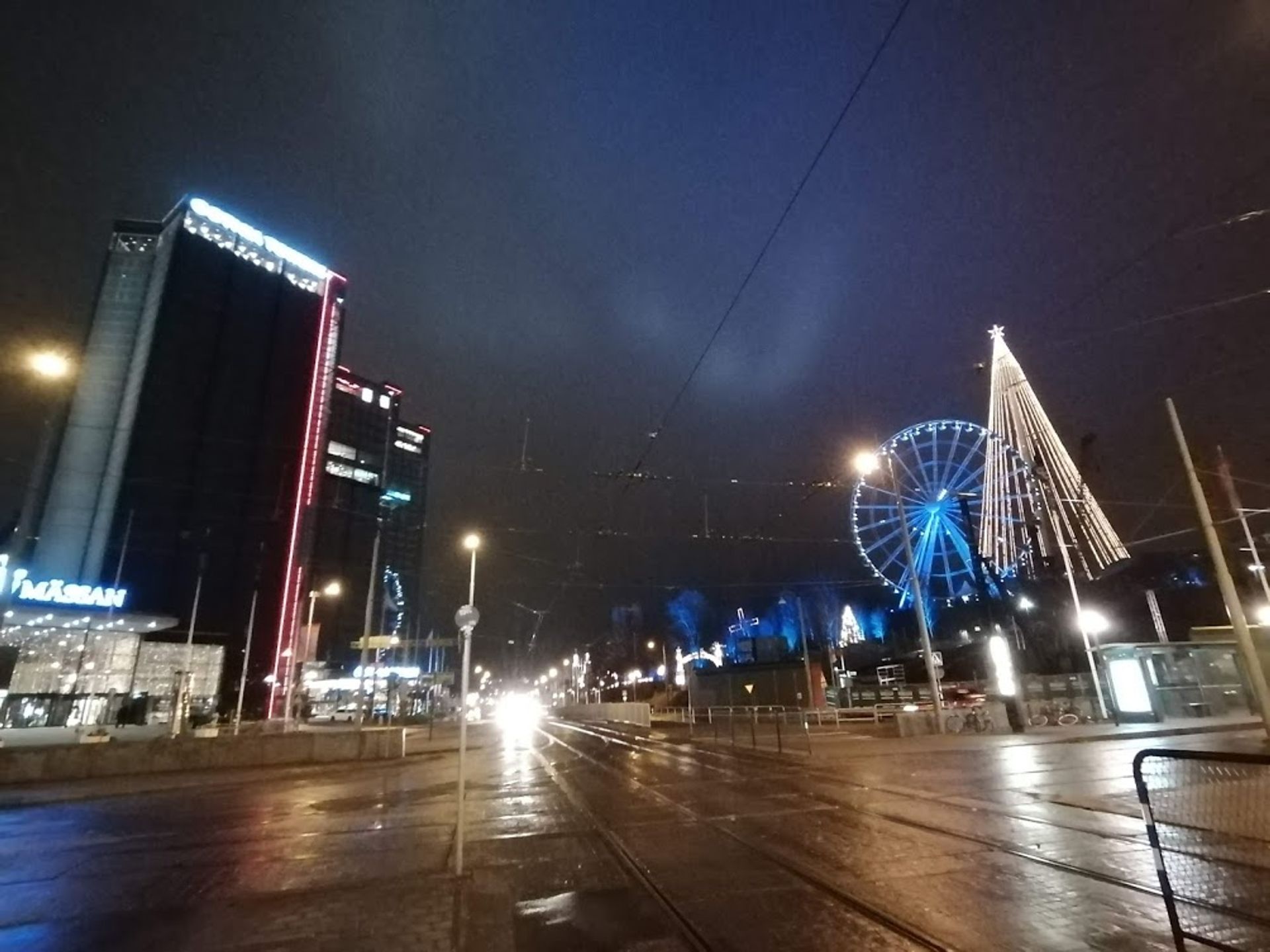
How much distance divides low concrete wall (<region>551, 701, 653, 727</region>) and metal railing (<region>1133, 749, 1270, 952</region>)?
40575 mm

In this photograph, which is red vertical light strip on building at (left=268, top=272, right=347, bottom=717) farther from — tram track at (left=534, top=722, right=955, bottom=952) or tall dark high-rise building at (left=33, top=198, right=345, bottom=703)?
tram track at (left=534, top=722, right=955, bottom=952)

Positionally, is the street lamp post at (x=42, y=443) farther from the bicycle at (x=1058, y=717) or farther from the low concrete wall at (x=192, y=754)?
the bicycle at (x=1058, y=717)

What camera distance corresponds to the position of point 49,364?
42.3ft

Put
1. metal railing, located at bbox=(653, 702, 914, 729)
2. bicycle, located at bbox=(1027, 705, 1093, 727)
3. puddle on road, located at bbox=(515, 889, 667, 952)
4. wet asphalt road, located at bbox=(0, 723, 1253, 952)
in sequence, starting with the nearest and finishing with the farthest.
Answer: puddle on road, located at bbox=(515, 889, 667, 952)
wet asphalt road, located at bbox=(0, 723, 1253, 952)
bicycle, located at bbox=(1027, 705, 1093, 727)
metal railing, located at bbox=(653, 702, 914, 729)

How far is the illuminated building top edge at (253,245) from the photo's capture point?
72.8 m

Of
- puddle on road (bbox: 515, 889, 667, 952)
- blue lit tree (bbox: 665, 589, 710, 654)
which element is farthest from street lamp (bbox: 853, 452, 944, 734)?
blue lit tree (bbox: 665, 589, 710, 654)

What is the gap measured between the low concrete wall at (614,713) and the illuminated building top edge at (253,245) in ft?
194

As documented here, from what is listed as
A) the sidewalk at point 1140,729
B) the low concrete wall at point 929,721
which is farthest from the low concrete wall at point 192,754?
the sidewalk at point 1140,729

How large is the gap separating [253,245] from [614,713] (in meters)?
65.2

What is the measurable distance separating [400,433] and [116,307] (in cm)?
8504

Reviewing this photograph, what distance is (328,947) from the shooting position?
239 inches

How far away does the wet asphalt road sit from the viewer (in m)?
6.14

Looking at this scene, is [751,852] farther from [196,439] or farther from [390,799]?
[196,439]

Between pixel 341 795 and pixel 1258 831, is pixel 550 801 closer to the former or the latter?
pixel 341 795
